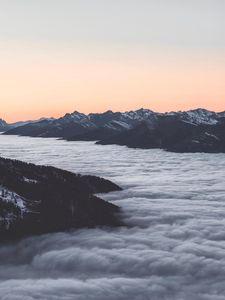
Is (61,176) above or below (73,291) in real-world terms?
above

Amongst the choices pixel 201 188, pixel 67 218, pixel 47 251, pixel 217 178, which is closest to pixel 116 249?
pixel 47 251

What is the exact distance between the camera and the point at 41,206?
134 ft

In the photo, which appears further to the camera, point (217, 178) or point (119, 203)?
point (217, 178)

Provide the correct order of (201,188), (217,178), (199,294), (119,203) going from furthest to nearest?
(217,178) < (201,188) < (119,203) < (199,294)

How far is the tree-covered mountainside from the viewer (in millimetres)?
38406

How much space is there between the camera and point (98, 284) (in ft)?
93.0

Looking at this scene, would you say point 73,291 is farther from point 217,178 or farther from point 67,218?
point 217,178

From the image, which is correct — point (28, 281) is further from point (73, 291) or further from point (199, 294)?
point (199, 294)

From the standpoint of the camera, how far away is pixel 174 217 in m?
47.2

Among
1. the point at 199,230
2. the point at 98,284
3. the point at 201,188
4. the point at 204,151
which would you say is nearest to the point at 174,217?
the point at 199,230

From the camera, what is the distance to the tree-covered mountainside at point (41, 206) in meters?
38.4

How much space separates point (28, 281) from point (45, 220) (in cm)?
1169

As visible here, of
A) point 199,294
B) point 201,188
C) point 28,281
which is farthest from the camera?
point 201,188

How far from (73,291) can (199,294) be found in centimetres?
790
